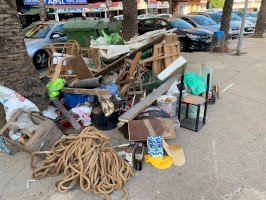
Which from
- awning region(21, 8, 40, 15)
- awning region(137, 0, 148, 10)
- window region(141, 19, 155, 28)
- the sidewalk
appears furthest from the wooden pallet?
awning region(137, 0, 148, 10)

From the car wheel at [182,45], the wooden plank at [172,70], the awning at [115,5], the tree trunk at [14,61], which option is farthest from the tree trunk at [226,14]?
the awning at [115,5]

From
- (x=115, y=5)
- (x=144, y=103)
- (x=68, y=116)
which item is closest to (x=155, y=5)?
(x=115, y=5)

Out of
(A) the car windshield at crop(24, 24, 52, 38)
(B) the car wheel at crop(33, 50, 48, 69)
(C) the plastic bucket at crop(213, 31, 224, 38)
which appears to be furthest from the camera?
(C) the plastic bucket at crop(213, 31, 224, 38)

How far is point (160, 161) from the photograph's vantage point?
4000mm

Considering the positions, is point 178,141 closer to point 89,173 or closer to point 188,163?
point 188,163

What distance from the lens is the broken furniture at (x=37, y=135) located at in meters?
3.96

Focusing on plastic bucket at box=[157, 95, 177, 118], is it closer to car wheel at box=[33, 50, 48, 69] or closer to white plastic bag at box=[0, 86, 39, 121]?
white plastic bag at box=[0, 86, 39, 121]

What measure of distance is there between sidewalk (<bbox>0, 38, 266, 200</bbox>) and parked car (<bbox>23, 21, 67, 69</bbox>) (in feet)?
20.1

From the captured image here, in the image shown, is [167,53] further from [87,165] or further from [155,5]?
[155,5]

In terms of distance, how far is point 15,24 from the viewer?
4.40 metres

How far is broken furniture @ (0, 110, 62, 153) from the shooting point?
13.0ft

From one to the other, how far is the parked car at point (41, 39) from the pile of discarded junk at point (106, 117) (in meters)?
3.14

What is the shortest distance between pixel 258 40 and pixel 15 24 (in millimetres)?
15999

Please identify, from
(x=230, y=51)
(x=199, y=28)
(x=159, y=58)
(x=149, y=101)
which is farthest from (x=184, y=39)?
(x=149, y=101)
